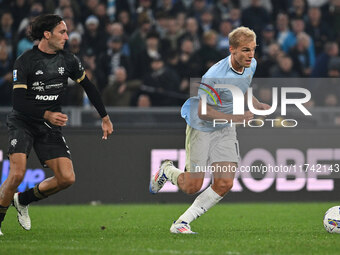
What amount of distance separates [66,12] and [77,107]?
251cm

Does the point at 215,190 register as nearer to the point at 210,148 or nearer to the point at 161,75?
the point at 210,148

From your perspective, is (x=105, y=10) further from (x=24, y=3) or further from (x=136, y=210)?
(x=136, y=210)

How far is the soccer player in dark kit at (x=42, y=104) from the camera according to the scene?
8.74 meters

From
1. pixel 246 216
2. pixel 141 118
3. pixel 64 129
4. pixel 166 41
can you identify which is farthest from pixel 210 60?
pixel 246 216

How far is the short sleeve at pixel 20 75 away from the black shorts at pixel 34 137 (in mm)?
443

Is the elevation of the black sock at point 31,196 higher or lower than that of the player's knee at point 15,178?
lower

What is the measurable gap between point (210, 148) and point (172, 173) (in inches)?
34.7

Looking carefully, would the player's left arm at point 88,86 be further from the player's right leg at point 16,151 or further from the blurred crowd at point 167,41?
the blurred crowd at point 167,41

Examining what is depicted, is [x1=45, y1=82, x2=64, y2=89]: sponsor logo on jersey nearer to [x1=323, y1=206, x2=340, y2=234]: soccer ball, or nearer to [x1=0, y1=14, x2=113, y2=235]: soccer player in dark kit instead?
[x1=0, y1=14, x2=113, y2=235]: soccer player in dark kit

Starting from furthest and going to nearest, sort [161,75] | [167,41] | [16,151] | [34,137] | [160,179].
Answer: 1. [167,41]
2. [161,75]
3. [160,179]
4. [34,137]
5. [16,151]

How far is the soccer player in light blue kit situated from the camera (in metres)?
8.85

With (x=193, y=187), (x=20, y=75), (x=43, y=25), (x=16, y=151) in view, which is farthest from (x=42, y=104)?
(x=193, y=187)


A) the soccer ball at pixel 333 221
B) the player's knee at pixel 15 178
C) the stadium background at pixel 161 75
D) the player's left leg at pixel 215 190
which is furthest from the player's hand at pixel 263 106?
the stadium background at pixel 161 75

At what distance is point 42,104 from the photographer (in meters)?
9.06
